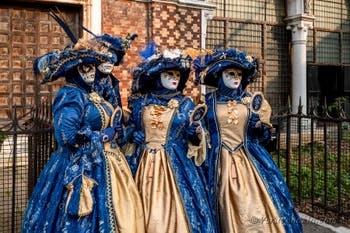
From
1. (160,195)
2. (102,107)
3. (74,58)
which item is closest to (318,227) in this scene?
(160,195)

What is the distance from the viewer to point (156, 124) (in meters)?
3.42

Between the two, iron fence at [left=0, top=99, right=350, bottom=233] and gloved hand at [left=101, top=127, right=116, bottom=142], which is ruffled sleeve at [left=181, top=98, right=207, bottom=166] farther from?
iron fence at [left=0, top=99, right=350, bottom=233]

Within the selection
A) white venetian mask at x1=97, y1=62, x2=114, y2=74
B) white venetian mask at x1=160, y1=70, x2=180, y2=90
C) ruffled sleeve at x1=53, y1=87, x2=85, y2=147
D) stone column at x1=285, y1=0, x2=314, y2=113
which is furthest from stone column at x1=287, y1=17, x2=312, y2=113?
ruffled sleeve at x1=53, y1=87, x2=85, y2=147

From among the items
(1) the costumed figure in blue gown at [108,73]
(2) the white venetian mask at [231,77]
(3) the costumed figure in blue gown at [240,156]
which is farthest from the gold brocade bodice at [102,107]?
(2) the white venetian mask at [231,77]

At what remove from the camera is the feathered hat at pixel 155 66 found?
341cm

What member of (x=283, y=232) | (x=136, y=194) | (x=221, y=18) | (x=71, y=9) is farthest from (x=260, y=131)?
(x=221, y=18)

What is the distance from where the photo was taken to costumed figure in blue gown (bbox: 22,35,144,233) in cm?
287

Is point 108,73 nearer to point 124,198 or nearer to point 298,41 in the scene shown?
point 124,198

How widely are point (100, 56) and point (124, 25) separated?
15.7ft

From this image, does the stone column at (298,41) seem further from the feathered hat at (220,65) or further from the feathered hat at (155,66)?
the feathered hat at (155,66)

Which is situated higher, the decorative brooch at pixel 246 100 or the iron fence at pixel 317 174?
the decorative brooch at pixel 246 100

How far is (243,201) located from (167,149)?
78 cm

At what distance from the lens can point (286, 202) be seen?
364 centimetres

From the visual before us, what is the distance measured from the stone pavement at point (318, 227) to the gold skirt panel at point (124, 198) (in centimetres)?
252
